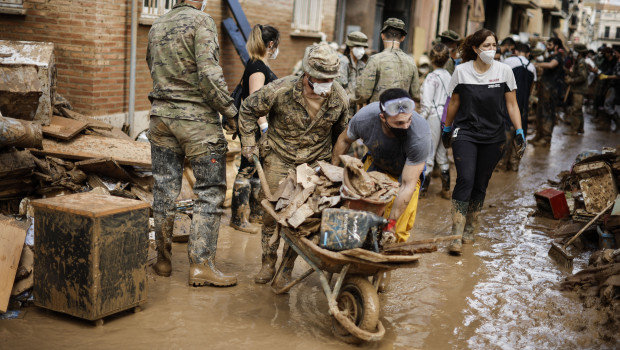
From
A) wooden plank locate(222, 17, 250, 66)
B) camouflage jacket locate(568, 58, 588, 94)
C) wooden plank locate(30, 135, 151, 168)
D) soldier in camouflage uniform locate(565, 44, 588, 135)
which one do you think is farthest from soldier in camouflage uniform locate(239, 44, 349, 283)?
camouflage jacket locate(568, 58, 588, 94)

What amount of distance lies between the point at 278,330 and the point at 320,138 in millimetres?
1576

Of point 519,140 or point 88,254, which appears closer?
point 88,254

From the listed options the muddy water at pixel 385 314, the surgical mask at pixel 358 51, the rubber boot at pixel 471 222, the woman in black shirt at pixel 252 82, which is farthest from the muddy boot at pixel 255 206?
the surgical mask at pixel 358 51

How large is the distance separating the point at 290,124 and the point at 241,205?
1.98 metres

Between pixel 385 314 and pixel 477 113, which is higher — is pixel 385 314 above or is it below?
below

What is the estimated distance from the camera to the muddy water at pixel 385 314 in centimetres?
436

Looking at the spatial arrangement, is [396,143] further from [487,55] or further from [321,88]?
[487,55]

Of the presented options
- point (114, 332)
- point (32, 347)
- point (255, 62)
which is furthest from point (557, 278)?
point (32, 347)

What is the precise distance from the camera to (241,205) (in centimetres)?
700

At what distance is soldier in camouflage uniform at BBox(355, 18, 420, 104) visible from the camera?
808 centimetres

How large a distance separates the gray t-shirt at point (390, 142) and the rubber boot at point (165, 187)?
4.60 feet

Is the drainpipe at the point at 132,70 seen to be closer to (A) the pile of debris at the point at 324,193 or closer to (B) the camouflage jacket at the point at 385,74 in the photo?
(B) the camouflage jacket at the point at 385,74

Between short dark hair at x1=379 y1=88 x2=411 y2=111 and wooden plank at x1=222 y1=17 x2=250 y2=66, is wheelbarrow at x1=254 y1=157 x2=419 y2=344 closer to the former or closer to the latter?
short dark hair at x1=379 y1=88 x2=411 y2=111

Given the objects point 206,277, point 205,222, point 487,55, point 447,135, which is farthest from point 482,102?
point 206,277
